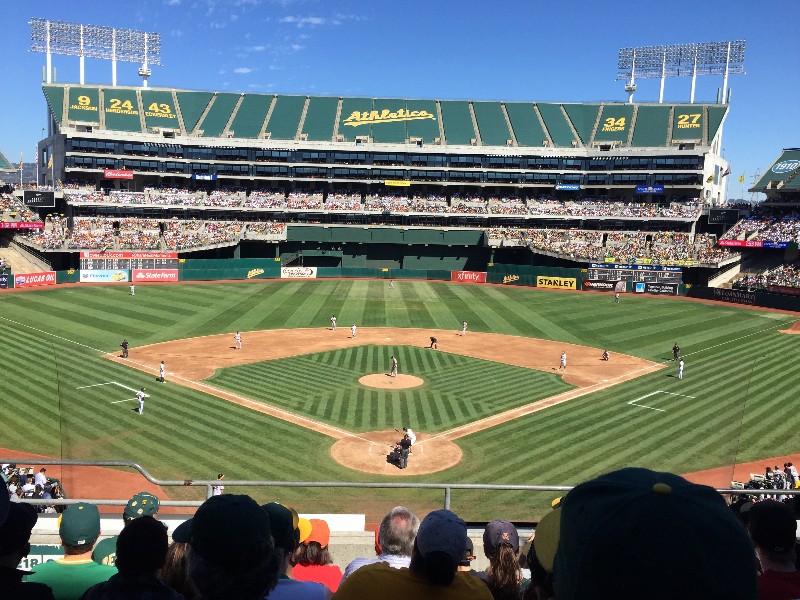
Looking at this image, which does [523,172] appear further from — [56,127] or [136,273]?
[56,127]

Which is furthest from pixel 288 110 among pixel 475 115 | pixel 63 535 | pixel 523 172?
pixel 63 535

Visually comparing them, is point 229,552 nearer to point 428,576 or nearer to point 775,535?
point 428,576

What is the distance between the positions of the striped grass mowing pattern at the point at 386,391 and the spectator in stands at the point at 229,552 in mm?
23179

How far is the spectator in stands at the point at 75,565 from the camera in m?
4.71

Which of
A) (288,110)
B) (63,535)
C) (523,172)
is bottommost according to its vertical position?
(63,535)

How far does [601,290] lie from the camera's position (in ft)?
222

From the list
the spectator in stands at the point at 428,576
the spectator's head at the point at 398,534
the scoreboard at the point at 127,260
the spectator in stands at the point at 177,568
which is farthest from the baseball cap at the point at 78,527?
the scoreboard at the point at 127,260

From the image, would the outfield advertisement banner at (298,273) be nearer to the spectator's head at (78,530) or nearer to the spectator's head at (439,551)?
the spectator's head at (78,530)

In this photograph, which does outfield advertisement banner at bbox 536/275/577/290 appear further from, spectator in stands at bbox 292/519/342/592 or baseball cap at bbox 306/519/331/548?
spectator in stands at bbox 292/519/342/592

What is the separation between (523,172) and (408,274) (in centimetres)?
2270

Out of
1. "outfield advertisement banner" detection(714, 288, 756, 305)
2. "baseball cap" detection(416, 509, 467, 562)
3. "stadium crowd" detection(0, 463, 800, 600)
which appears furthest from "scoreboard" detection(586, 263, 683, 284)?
"baseball cap" detection(416, 509, 467, 562)

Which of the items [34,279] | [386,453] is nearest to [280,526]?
[386,453]

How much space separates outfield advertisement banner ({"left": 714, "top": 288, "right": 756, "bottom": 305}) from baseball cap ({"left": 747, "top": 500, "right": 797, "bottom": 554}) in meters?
63.2

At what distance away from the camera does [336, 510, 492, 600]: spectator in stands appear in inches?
136
